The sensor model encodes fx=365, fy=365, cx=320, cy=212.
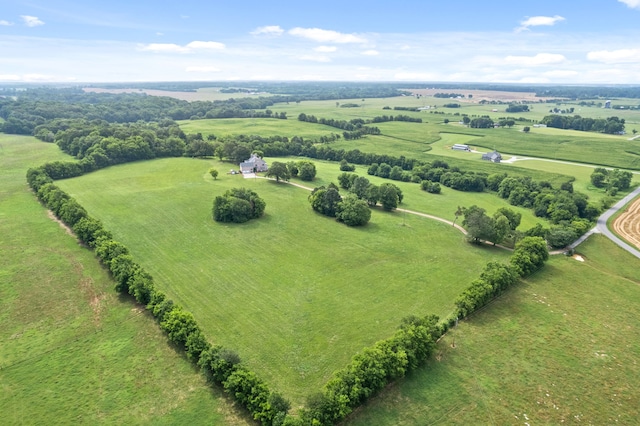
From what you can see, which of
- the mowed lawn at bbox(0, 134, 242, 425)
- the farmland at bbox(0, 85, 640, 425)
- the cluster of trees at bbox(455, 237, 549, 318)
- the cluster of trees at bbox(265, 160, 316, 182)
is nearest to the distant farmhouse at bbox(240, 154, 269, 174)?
the cluster of trees at bbox(265, 160, 316, 182)

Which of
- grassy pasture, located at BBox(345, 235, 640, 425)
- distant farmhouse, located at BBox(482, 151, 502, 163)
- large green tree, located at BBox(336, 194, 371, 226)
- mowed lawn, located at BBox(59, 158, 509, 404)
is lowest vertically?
grassy pasture, located at BBox(345, 235, 640, 425)

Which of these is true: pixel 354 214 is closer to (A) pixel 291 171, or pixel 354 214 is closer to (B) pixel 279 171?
(B) pixel 279 171

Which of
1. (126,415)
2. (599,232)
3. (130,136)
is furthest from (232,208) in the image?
(130,136)

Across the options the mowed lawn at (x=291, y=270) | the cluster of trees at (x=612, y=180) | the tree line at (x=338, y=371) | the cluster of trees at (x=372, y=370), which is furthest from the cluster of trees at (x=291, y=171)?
the cluster of trees at (x=612, y=180)

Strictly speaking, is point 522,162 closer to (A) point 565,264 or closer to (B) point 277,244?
(A) point 565,264

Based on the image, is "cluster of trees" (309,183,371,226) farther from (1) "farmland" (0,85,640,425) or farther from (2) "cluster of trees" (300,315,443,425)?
(2) "cluster of trees" (300,315,443,425)
